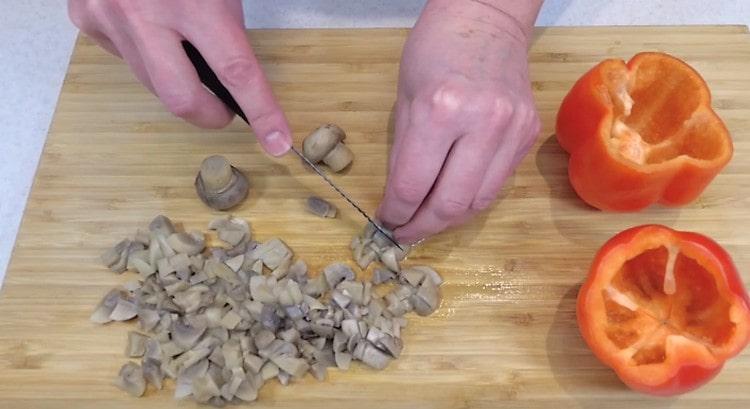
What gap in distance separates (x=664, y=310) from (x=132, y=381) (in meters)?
0.94

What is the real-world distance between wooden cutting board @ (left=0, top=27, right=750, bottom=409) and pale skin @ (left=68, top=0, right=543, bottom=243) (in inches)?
6.8

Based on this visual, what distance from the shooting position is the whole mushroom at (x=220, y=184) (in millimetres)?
1438

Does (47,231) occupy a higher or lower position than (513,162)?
lower

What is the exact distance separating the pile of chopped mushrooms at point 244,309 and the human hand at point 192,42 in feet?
0.82

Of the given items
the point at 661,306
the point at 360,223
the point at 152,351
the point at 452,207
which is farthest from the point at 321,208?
the point at 661,306

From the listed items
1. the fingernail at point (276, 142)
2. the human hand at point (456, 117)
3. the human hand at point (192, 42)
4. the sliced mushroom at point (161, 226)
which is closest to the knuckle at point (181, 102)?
the human hand at point (192, 42)

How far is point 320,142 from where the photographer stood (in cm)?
150

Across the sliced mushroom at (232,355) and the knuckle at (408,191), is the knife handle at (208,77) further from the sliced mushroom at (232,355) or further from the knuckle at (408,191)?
the sliced mushroom at (232,355)

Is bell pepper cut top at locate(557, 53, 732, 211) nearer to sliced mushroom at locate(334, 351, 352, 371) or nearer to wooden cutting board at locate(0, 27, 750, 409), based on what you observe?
wooden cutting board at locate(0, 27, 750, 409)

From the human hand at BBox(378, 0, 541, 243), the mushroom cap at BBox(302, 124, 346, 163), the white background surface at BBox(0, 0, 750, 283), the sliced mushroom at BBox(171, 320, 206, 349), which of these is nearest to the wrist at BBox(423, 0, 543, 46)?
the human hand at BBox(378, 0, 541, 243)

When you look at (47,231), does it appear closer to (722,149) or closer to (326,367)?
(326,367)

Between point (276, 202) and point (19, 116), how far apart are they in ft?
2.46

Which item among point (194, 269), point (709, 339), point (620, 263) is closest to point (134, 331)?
point (194, 269)

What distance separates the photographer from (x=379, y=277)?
142 centimetres
